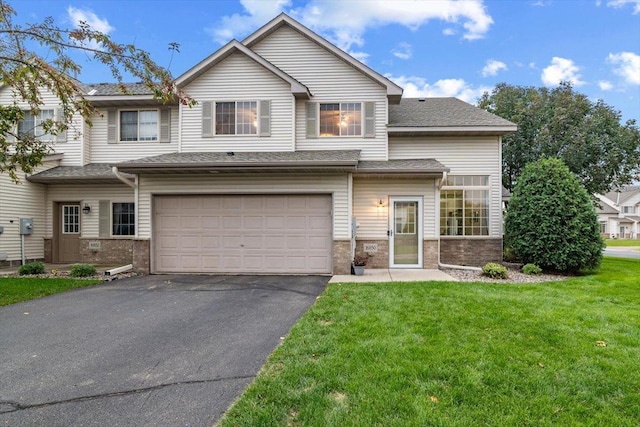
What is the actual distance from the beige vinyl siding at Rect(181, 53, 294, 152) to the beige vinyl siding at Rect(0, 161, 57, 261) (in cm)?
598

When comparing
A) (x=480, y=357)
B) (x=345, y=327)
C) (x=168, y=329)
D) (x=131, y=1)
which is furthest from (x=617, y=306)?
(x=131, y=1)

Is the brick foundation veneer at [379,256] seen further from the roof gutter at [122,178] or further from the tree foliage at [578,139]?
the tree foliage at [578,139]

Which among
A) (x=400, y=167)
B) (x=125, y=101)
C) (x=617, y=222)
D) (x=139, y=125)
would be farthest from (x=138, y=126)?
(x=617, y=222)

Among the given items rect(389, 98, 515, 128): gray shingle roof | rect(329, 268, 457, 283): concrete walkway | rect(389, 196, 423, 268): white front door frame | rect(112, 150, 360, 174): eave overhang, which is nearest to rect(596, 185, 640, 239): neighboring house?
rect(389, 98, 515, 128): gray shingle roof

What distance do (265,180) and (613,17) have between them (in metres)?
19.1

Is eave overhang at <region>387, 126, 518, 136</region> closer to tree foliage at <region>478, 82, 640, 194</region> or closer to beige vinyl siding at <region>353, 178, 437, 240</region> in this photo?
beige vinyl siding at <region>353, 178, 437, 240</region>

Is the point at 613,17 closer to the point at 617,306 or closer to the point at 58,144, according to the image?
the point at 617,306

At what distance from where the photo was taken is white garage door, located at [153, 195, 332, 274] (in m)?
10.1

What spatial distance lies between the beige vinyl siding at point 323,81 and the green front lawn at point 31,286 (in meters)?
7.52

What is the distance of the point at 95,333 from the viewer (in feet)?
16.5

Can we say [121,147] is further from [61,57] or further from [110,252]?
[61,57]

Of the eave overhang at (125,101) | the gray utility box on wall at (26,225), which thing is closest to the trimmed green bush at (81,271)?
the gray utility box on wall at (26,225)

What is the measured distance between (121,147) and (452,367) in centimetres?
1352

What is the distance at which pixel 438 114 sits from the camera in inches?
515
